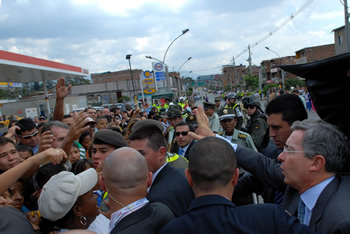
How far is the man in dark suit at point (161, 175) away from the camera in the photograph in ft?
7.45

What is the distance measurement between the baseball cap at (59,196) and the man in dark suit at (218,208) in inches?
36.1

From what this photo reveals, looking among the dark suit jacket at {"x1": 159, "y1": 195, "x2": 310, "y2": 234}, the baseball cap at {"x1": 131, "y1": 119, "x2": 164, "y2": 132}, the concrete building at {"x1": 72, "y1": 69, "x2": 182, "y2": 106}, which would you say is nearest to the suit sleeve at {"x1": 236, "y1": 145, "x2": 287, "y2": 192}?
the dark suit jacket at {"x1": 159, "y1": 195, "x2": 310, "y2": 234}

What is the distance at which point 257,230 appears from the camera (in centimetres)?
146

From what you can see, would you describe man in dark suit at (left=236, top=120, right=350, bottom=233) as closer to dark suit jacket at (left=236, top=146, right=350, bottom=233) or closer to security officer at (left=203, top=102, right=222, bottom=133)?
dark suit jacket at (left=236, top=146, right=350, bottom=233)

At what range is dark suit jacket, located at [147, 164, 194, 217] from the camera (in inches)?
88.2

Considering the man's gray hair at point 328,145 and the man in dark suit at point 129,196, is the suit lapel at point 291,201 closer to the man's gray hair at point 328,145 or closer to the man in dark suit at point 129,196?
the man's gray hair at point 328,145

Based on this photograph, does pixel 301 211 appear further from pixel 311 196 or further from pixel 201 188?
pixel 201 188

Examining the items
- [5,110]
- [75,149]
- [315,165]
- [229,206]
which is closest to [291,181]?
[315,165]

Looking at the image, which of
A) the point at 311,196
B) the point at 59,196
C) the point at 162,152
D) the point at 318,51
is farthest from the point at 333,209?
the point at 318,51

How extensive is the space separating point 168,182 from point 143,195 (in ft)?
2.05

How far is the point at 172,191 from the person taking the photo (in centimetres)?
234

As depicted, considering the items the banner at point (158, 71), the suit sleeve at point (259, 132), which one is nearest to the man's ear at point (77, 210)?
the suit sleeve at point (259, 132)

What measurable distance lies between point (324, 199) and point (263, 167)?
2.04ft

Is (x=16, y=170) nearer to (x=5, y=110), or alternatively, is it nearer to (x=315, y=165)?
(x=315, y=165)
